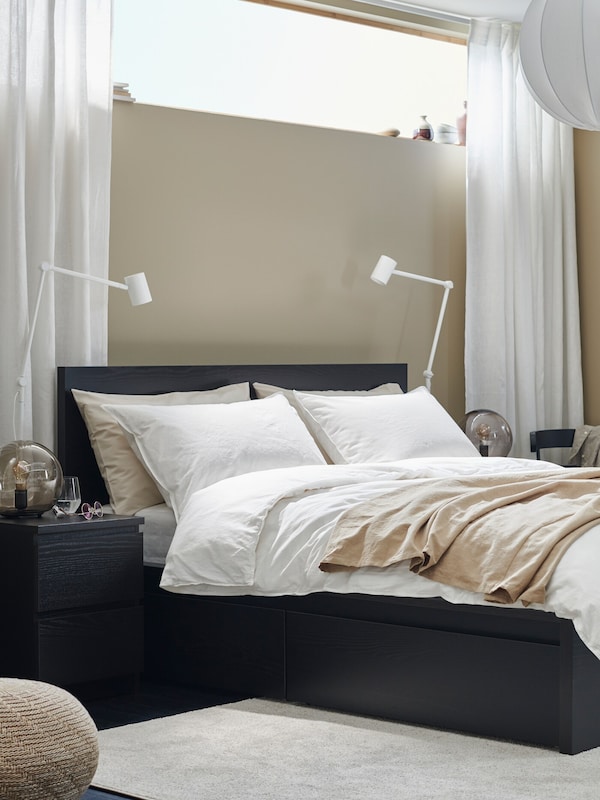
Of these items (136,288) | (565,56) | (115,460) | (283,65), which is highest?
(283,65)

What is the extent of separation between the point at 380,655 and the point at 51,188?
6.57 ft

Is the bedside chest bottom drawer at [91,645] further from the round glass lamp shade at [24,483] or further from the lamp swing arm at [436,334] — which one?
the lamp swing arm at [436,334]

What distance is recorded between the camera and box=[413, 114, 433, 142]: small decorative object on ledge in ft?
19.1

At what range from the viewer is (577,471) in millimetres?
3832

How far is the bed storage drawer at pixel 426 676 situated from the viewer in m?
3.08

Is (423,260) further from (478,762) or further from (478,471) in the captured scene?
(478,762)

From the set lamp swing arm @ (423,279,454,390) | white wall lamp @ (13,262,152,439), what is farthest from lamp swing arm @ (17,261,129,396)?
lamp swing arm @ (423,279,454,390)

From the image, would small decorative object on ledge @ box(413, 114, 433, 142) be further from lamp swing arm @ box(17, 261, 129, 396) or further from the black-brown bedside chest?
the black-brown bedside chest

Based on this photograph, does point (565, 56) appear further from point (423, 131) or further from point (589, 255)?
point (589, 255)

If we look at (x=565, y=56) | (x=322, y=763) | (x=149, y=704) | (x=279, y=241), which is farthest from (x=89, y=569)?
(x=279, y=241)

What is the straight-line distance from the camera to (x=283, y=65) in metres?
5.38

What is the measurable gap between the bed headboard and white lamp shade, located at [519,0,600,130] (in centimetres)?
185

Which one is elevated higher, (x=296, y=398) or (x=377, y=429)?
(x=296, y=398)

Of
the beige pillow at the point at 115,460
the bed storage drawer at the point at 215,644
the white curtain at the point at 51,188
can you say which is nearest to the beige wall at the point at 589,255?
the white curtain at the point at 51,188
